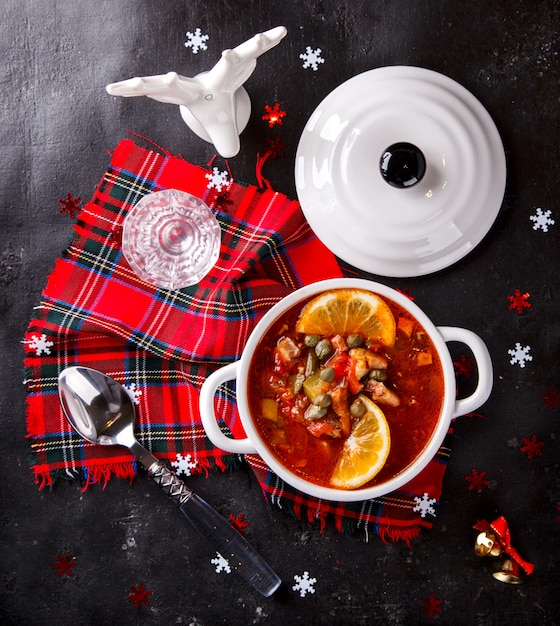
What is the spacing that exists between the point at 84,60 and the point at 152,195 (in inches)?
19.6

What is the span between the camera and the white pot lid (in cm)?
188

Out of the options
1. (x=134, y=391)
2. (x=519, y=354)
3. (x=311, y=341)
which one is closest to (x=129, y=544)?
(x=134, y=391)

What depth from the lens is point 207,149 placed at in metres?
2.02

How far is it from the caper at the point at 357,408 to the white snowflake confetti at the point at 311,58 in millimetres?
1047

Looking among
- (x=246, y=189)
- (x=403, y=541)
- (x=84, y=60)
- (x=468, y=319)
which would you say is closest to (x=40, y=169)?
(x=84, y=60)

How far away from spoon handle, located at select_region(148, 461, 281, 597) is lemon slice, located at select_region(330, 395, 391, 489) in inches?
17.0

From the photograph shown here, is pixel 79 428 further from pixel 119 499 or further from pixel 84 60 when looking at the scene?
pixel 84 60

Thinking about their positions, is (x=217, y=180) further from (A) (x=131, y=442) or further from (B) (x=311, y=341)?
(A) (x=131, y=442)

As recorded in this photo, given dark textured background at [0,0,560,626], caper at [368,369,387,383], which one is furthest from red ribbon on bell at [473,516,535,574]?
caper at [368,369,387,383]

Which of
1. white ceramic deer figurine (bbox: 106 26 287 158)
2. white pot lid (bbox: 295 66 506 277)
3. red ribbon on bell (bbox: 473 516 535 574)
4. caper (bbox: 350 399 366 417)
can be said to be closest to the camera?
white ceramic deer figurine (bbox: 106 26 287 158)

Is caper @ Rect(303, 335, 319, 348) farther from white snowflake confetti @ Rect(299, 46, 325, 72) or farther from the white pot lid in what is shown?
white snowflake confetti @ Rect(299, 46, 325, 72)

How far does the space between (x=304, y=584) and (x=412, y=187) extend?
4.18ft

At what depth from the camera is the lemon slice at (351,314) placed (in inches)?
69.0

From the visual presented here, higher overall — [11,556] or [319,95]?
[319,95]
